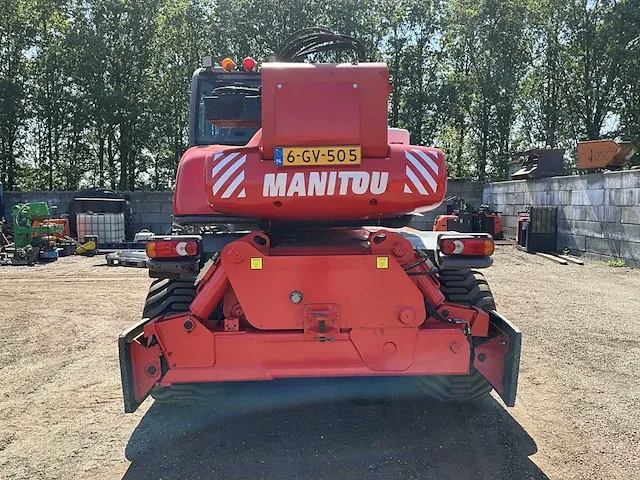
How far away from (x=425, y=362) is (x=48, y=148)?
24.8 metres

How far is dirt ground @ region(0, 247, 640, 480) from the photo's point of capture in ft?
10.6

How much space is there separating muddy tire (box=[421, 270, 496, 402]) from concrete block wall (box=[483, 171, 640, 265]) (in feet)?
28.9

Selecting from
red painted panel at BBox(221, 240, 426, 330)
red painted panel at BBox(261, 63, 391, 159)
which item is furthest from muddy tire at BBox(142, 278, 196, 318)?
red painted panel at BBox(261, 63, 391, 159)

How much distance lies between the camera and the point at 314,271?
132 inches

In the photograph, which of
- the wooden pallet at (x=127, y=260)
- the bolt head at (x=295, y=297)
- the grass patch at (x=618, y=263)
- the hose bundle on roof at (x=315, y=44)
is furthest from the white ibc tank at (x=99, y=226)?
the bolt head at (x=295, y=297)

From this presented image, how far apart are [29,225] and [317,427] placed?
12.5 m

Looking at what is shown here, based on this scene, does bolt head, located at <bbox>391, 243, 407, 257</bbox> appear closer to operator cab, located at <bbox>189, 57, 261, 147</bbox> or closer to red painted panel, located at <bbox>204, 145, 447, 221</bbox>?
red painted panel, located at <bbox>204, 145, 447, 221</bbox>

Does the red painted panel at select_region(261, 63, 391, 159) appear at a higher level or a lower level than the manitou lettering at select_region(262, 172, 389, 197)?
higher

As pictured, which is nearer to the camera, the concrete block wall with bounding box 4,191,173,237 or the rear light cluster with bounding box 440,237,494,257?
the rear light cluster with bounding box 440,237,494,257

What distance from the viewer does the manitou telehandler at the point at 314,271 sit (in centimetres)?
310

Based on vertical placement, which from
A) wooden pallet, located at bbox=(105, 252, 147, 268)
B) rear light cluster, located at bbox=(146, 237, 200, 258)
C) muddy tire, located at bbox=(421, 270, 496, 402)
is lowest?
wooden pallet, located at bbox=(105, 252, 147, 268)

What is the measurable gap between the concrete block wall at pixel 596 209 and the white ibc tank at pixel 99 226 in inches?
445

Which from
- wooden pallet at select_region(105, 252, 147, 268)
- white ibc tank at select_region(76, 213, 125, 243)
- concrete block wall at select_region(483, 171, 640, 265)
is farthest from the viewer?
white ibc tank at select_region(76, 213, 125, 243)

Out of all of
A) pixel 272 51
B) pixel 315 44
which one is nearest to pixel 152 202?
pixel 272 51
